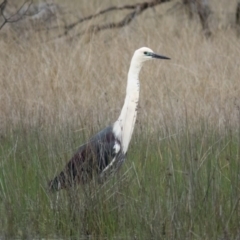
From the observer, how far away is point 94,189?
4.64 metres

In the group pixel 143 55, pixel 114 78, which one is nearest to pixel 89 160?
pixel 143 55

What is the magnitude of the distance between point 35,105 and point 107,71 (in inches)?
49.8

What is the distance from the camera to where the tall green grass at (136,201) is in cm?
449

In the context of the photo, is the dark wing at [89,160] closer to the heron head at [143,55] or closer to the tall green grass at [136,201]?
A: the tall green grass at [136,201]

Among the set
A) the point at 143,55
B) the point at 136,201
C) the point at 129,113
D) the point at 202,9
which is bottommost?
the point at 136,201

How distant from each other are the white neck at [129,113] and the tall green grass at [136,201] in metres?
0.51

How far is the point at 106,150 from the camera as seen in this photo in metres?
5.48

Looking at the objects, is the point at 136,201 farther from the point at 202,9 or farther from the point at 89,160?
the point at 202,9

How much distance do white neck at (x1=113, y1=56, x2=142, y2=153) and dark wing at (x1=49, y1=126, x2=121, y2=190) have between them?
0.06 metres

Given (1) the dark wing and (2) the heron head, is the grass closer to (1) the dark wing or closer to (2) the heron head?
(1) the dark wing

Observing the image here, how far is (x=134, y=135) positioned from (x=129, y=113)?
0.54 metres

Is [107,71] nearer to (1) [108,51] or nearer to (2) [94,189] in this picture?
(1) [108,51]

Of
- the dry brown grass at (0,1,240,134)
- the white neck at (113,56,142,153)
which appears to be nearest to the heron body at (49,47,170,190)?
the white neck at (113,56,142,153)

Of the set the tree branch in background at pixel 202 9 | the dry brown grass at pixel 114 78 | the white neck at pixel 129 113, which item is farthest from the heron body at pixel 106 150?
the tree branch in background at pixel 202 9
